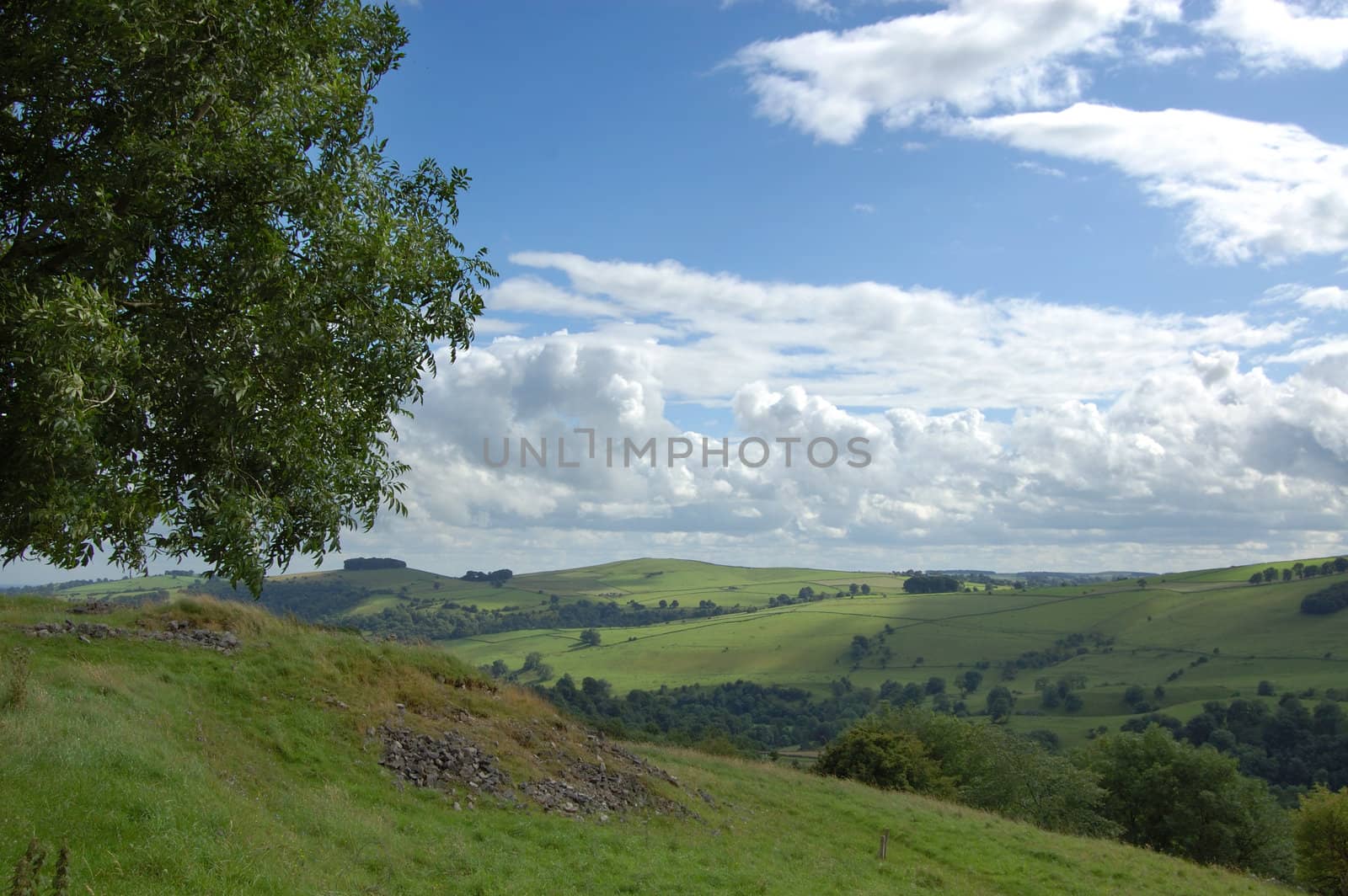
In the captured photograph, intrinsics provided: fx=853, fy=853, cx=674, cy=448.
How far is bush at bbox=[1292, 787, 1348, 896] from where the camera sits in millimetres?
39969

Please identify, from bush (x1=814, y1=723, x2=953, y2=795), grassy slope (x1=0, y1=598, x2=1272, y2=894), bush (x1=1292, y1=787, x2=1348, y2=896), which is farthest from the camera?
bush (x1=814, y1=723, x2=953, y2=795)

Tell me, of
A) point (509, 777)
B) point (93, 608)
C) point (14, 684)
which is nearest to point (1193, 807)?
point (509, 777)

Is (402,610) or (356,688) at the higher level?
(356,688)

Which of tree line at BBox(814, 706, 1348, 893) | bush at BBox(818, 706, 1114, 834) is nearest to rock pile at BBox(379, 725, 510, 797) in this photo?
tree line at BBox(814, 706, 1348, 893)

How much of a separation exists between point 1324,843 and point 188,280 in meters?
52.2

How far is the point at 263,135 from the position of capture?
1031cm

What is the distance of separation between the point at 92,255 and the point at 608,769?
73.7 feet

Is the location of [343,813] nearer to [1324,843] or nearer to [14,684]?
[14,684]

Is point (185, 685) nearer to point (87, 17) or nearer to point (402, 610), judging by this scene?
point (87, 17)

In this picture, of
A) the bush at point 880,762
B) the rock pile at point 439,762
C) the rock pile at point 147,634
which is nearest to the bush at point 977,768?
the bush at point 880,762

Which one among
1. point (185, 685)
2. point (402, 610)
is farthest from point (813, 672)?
point (185, 685)

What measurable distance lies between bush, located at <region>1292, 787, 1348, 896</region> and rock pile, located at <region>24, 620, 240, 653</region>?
4838cm

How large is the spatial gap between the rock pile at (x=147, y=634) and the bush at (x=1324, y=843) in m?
48.4

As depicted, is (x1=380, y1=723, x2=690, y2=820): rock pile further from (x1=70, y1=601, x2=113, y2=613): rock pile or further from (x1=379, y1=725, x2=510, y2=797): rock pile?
(x1=70, y1=601, x2=113, y2=613): rock pile
